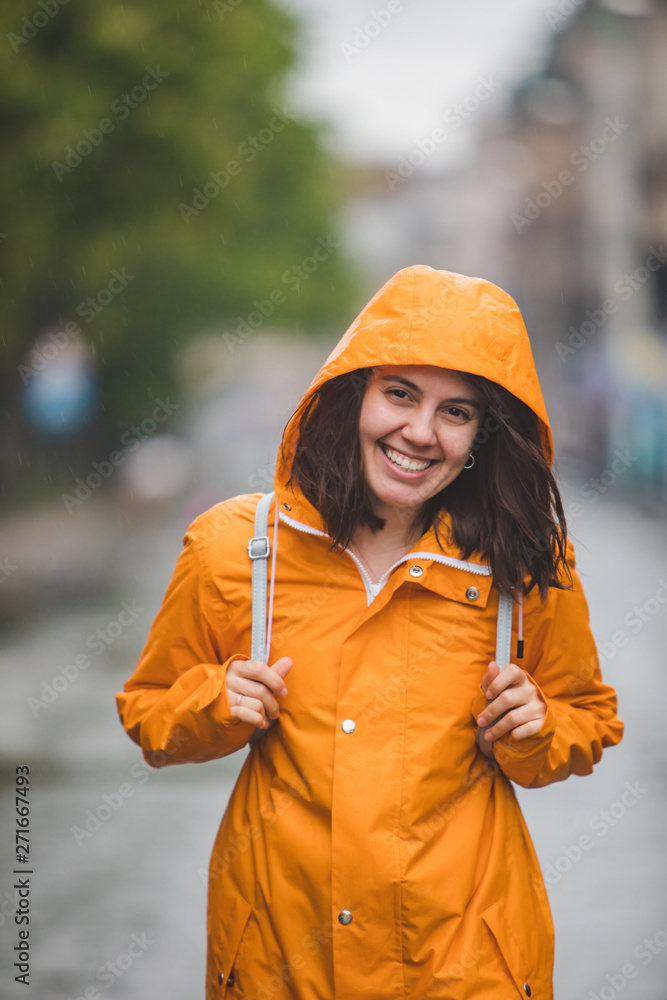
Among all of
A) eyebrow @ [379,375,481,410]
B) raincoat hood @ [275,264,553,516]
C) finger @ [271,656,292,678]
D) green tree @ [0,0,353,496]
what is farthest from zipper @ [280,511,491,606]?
green tree @ [0,0,353,496]

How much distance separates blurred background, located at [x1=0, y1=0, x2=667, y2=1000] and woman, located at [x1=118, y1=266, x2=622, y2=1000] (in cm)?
38

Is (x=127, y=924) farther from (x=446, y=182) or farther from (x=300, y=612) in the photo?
(x=446, y=182)

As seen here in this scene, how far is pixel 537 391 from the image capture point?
2.58m

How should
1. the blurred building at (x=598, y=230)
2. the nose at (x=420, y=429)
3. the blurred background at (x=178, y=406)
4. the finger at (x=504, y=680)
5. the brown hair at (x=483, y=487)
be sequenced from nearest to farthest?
1. the finger at (x=504, y=680)
2. the nose at (x=420, y=429)
3. the brown hair at (x=483, y=487)
4. the blurred background at (x=178, y=406)
5. the blurred building at (x=598, y=230)

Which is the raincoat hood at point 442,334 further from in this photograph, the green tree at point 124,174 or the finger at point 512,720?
the green tree at point 124,174

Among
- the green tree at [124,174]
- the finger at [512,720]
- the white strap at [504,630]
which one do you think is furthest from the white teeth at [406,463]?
the green tree at [124,174]

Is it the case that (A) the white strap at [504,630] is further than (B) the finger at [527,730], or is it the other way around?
(A) the white strap at [504,630]

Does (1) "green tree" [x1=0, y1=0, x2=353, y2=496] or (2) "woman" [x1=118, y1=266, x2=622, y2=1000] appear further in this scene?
(1) "green tree" [x1=0, y1=0, x2=353, y2=496]

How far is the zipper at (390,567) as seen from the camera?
8.03 feet

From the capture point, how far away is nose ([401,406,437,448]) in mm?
2389

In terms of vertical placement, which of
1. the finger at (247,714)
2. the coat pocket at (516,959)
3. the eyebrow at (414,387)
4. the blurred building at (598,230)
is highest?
the blurred building at (598,230)

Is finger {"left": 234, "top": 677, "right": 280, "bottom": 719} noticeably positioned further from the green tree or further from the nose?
the green tree

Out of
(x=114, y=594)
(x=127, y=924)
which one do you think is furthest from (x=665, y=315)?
(x=127, y=924)

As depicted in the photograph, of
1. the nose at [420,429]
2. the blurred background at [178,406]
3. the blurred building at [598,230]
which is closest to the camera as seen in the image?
the nose at [420,429]
